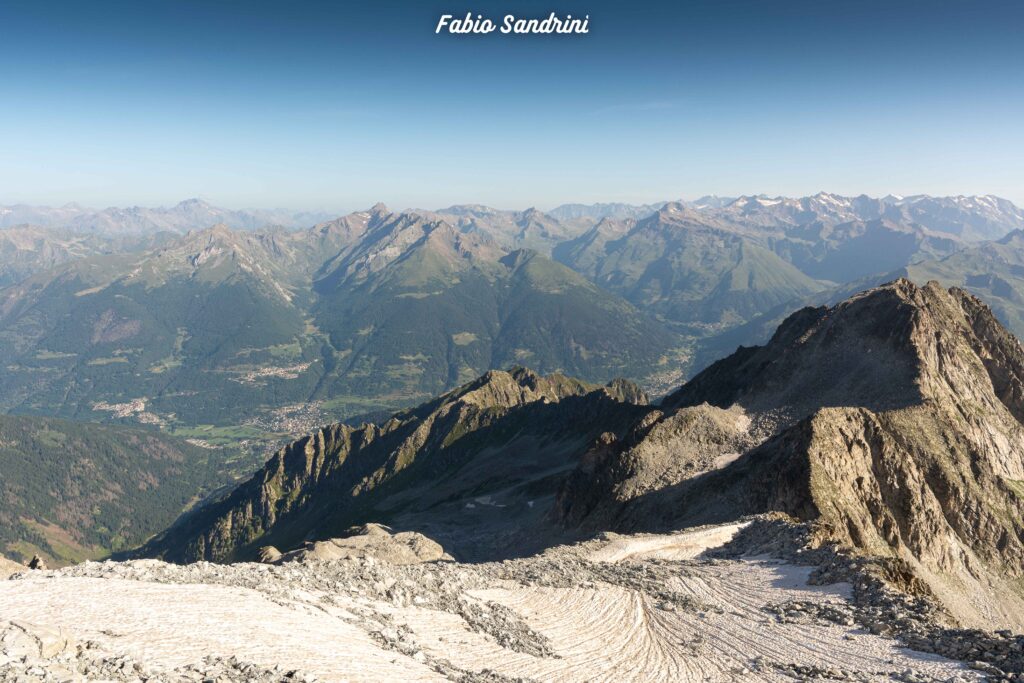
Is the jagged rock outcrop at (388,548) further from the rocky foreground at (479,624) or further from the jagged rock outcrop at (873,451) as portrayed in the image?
the rocky foreground at (479,624)

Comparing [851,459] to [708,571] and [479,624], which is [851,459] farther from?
[479,624]

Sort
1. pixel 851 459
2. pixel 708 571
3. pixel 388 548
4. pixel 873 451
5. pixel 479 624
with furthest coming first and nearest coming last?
pixel 388 548 → pixel 873 451 → pixel 851 459 → pixel 708 571 → pixel 479 624

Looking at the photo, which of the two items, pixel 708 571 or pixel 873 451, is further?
pixel 873 451

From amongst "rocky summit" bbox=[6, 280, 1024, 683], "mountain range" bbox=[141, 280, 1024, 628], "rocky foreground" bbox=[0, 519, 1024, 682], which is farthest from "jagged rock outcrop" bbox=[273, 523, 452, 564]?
"rocky foreground" bbox=[0, 519, 1024, 682]

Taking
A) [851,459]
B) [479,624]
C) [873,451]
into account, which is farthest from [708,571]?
[873,451]

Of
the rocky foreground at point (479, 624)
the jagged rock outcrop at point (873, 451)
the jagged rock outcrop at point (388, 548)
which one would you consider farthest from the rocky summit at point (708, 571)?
the jagged rock outcrop at point (388, 548)

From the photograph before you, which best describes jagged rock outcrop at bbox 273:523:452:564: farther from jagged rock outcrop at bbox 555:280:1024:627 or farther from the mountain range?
jagged rock outcrop at bbox 555:280:1024:627

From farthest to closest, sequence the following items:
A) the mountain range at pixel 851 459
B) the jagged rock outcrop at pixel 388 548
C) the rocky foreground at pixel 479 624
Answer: the jagged rock outcrop at pixel 388 548 → the mountain range at pixel 851 459 → the rocky foreground at pixel 479 624

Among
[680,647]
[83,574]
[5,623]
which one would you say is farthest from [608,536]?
[5,623]
